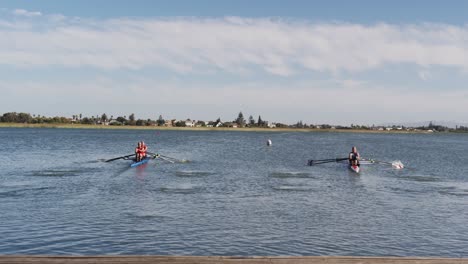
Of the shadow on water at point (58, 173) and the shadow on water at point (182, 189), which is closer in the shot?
the shadow on water at point (182, 189)

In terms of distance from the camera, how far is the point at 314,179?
4225 centimetres

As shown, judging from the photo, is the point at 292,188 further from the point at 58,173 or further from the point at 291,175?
the point at 58,173

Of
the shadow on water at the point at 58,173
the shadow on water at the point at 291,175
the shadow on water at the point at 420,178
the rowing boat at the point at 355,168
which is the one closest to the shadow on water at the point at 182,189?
the shadow on water at the point at 291,175

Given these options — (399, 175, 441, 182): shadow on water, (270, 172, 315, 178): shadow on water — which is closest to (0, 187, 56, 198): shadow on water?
(270, 172, 315, 178): shadow on water

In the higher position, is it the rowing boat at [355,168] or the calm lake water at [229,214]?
the rowing boat at [355,168]

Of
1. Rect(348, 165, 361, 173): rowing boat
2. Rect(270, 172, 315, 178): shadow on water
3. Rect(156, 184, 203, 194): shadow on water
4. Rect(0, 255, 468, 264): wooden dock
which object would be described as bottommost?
Rect(270, 172, 315, 178): shadow on water

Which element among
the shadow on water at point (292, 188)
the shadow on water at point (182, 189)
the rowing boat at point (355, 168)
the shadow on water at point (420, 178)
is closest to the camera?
the shadow on water at point (182, 189)

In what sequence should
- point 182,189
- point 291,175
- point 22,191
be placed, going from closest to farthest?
point 22,191, point 182,189, point 291,175

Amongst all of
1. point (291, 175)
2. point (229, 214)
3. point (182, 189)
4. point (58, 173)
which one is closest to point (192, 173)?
point (291, 175)

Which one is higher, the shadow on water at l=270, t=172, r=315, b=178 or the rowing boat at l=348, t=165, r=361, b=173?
the rowing boat at l=348, t=165, r=361, b=173

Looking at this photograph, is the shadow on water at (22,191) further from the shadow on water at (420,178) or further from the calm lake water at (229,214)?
the shadow on water at (420,178)

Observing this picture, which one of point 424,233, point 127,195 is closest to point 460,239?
point 424,233

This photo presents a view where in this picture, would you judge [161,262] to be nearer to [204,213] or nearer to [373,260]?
[373,260]

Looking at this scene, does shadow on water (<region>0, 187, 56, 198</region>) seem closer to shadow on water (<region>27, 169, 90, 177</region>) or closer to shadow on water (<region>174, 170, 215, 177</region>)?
shadow on water (<region>27, 169, 90, 177</region>)
